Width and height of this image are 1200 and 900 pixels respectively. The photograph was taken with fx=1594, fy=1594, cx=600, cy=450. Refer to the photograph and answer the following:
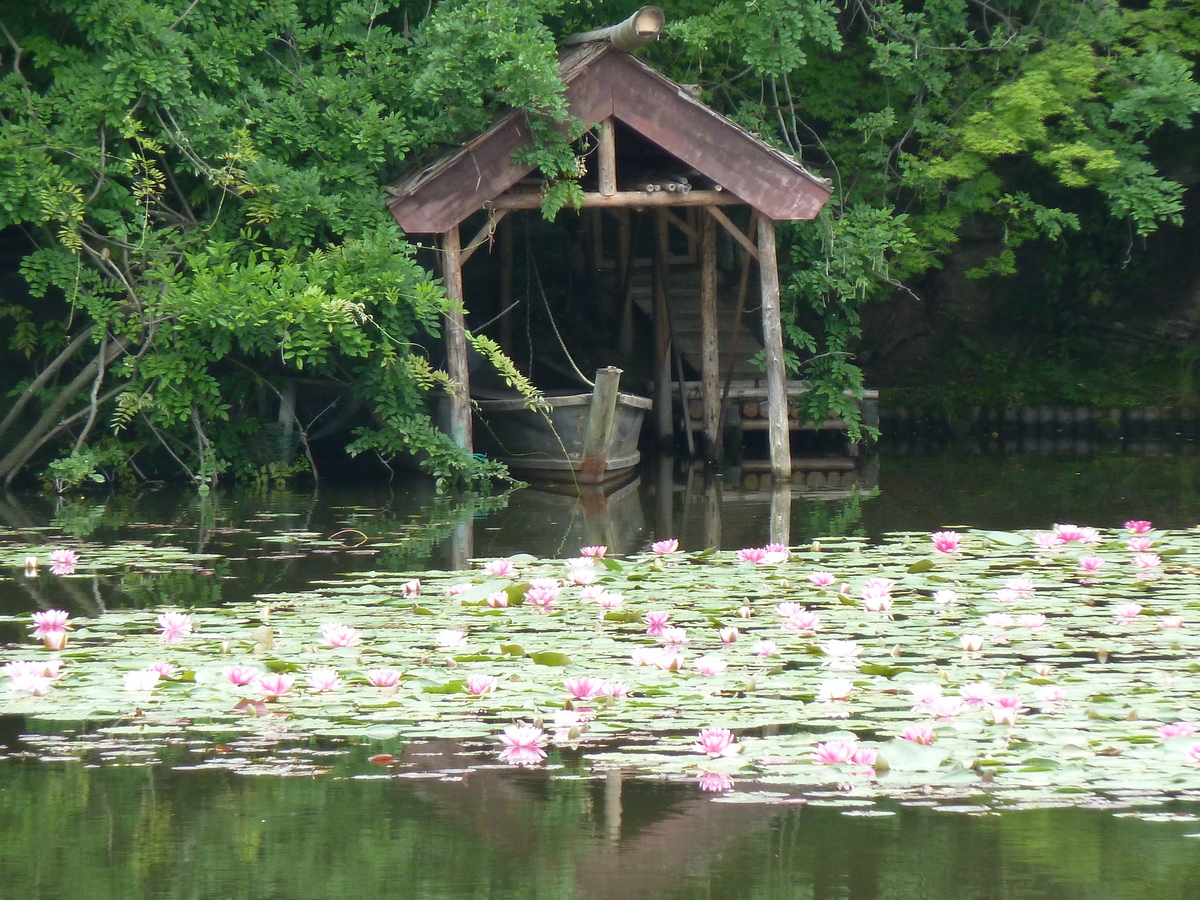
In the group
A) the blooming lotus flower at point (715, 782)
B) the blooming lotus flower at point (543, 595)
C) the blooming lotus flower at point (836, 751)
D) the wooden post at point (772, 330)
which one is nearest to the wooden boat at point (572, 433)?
the wooden post at point (772, 330)

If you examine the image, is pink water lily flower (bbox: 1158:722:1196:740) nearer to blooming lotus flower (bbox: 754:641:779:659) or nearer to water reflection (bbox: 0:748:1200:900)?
water reflection (bbox: 0:748:1200:900)

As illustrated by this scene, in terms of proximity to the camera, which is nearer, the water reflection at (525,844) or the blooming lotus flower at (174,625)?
the water reflection at (525,844)

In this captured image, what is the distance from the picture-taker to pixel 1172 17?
15578mm

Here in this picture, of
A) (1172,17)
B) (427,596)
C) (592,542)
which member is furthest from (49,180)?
(1172,17)

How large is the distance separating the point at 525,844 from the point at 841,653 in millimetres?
1647

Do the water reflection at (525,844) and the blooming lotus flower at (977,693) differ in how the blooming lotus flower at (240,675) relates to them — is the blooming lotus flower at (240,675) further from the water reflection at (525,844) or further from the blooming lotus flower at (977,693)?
the blooming lotus flower at (977,693)

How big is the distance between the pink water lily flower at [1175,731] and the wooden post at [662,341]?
1165cm

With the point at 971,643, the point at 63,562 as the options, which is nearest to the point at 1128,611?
the point at 971,643

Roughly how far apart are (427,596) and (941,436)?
40.4 feet

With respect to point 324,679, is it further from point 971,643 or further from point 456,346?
point 456,346

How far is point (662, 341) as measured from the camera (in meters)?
15.7

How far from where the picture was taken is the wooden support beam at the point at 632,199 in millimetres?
12547

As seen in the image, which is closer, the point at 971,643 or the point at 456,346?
the point at 971,643

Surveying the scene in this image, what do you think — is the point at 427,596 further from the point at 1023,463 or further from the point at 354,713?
the point at 1023,463
